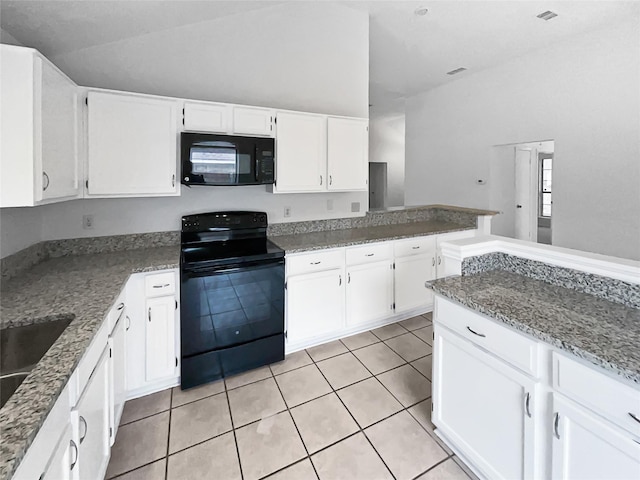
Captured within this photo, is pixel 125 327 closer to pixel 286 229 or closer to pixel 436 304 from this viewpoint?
pixel 286 229

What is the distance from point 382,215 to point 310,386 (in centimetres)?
217

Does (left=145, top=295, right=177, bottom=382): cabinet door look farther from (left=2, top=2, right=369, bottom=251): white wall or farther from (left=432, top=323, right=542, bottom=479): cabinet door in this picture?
(left=432, top=323, right=542, bottom=479): cabinet door

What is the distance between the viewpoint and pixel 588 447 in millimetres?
1020

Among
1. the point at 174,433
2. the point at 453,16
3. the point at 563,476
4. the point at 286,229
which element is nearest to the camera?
the point at 563,476

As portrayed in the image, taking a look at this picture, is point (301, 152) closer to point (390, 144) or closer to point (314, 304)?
point (314, 304)

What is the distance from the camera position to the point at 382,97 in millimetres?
6621

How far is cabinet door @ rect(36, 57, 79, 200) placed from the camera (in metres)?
1.46

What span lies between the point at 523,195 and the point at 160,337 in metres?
6.51

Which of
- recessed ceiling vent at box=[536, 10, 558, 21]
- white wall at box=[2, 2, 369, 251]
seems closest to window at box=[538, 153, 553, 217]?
recessed ceiling vent at box=[536, 10, 558, 21]

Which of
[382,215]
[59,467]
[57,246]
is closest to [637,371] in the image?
[59,467]

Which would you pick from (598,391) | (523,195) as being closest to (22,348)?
(598,391)

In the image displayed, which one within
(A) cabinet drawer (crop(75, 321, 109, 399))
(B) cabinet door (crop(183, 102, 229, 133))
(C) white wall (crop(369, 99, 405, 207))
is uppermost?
(C) white wall (crop(369, 99, 405, 207))

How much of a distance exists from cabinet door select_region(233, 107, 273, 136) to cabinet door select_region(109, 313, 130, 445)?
1635mm

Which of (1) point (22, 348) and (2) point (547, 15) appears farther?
(2) point (547, 15)
